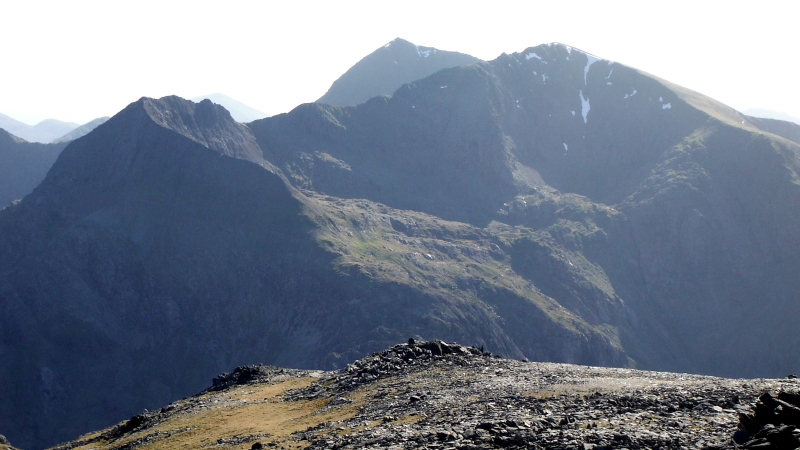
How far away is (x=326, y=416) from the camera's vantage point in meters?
53.6

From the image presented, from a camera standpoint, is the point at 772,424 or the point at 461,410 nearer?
the point at 772,424

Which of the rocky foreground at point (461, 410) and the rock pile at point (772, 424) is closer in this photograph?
the rock pile at point (772, 424)

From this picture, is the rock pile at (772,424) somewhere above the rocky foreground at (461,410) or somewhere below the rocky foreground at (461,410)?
above

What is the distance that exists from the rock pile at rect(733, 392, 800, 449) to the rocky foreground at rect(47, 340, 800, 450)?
77mm

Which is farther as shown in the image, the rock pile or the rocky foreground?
the rocky foreground

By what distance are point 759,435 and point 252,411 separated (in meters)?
45.7

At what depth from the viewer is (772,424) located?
29.6 meters

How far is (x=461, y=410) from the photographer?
44750mm

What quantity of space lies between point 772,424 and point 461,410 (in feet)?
66.3

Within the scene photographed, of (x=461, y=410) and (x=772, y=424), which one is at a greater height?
(x=772, y=424)

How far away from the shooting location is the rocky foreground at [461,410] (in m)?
34.0

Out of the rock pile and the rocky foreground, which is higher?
the rock pile

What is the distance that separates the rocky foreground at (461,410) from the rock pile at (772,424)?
8 cm

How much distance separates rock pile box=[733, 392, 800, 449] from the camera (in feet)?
91.6
